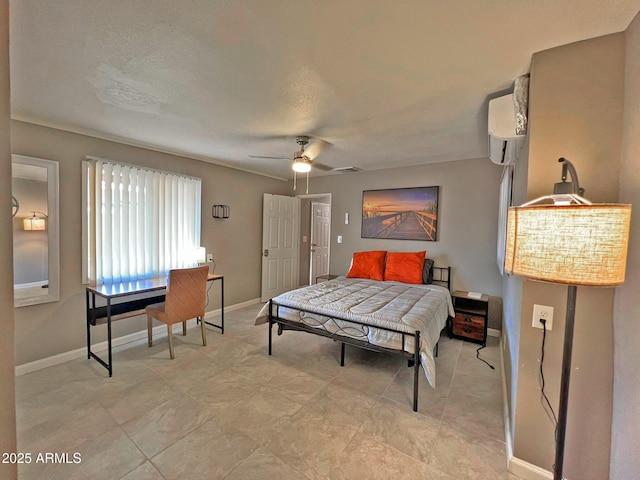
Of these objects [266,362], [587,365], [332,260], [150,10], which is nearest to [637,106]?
[587,365]

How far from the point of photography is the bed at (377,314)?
222cm

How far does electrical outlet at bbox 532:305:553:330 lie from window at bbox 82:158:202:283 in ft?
12.4

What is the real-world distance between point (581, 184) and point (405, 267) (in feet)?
8.58

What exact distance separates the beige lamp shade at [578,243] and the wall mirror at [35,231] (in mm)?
3865

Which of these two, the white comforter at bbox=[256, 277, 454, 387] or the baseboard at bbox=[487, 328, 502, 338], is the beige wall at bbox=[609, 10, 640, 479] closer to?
the white comforter at bbox=[256, 277, 454, 387]

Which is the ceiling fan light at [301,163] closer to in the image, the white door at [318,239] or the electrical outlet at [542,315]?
the electrical outlet at [542,315]

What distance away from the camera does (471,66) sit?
1661mm

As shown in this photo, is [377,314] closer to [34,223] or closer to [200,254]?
[200,254]

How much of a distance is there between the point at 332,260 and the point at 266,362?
8.09 feet

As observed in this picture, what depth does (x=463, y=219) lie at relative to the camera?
3.83 m

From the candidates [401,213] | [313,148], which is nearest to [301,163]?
[313,148]

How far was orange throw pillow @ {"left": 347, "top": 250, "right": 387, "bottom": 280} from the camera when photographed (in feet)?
13.5

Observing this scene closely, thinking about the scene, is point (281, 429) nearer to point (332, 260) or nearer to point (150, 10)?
point (150, 10)

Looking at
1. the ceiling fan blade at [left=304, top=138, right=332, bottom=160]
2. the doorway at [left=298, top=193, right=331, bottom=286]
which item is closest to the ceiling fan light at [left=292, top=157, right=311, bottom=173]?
the ceiling fan blade at [left=304, top=138, right=332, bottom=160]
